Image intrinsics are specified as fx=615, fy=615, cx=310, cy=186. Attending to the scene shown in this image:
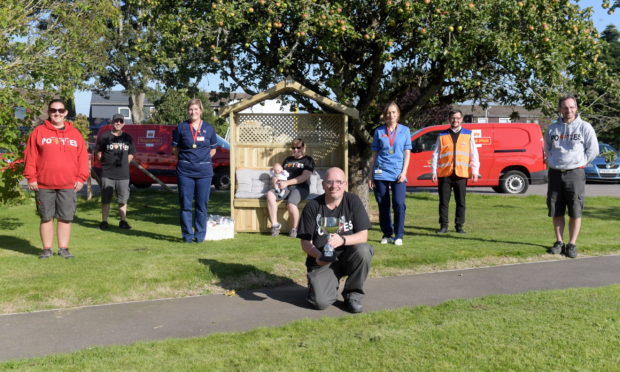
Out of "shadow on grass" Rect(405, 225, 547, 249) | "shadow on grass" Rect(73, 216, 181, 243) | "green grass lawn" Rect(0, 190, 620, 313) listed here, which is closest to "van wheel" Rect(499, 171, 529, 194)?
"green grass lawn" Rect(0, 190, 620, 313)

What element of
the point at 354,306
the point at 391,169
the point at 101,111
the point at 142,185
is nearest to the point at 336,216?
the point at 354,306

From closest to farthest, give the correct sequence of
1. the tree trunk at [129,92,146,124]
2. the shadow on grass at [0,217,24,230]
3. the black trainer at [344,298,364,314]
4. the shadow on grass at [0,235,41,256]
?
the black trainer at [344,298,364,314], the shadow on grass at [0,235,41,256], the shadow on grass at [0,217,24,230], the tree trunk at [129,92,146,124]

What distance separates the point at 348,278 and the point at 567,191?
3.81 metres

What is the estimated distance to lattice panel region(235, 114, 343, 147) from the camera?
11.3 metres

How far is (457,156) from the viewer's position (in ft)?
31.9

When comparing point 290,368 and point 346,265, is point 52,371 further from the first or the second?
point 346,265

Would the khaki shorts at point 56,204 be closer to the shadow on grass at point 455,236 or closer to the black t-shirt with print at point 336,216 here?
the black t-shirt with print at point 336,216

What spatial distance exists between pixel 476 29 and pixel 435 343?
18.8 ft

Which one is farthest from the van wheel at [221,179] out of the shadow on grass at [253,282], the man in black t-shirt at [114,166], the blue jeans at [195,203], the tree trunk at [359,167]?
the shadow on grass at [253,282]

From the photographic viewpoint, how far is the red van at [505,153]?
18.9 meters

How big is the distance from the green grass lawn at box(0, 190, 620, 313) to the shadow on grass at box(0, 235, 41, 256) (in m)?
0.01

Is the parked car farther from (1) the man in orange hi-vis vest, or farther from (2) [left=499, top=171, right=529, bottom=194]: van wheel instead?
(1) the man in orange hi-vis vest

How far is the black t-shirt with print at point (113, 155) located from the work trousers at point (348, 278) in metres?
5.86

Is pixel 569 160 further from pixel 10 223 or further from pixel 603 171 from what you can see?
pixel 603 171
